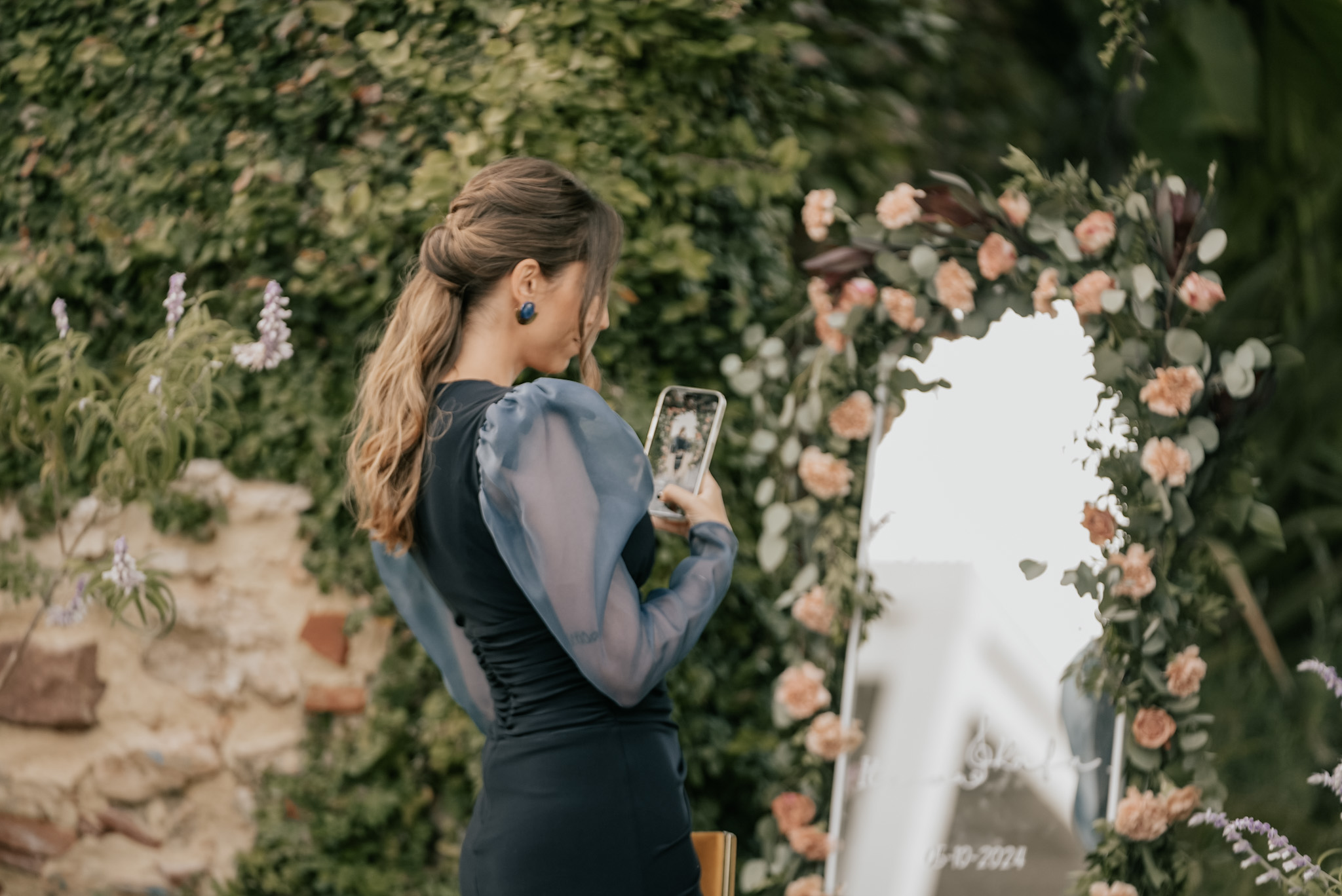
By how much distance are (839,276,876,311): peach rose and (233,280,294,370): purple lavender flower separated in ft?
3.45

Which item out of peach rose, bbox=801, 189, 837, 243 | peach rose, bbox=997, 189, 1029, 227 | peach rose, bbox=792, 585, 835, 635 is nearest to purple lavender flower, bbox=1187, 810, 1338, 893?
peach rose, bbox=792, 585, 835, 635

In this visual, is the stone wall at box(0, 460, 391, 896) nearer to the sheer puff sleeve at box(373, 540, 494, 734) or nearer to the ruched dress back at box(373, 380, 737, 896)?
the sheer puff sleeve at box(373, 540, 494, 734)

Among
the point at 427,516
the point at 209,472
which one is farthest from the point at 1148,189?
the point at 209,472

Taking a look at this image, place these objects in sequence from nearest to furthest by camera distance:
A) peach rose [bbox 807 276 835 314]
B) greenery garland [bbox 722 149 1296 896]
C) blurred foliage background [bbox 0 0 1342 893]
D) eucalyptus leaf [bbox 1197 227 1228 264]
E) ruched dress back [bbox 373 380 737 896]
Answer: ruched dress back [bbox 373 380 737 896] → eucalyptus leaf [bbox 1197 227 1228 264] → greenery garland [bbox 722 149 1296 896] → peach rose [bbox 807 276 835 314] → blurred foliage background [bbox 0 0 1342 893]

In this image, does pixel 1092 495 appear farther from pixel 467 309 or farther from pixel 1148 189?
pixel 467 309

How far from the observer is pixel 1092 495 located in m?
2.15

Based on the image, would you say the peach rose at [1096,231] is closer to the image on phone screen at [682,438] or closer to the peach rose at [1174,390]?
the peach rose at [1174,390]

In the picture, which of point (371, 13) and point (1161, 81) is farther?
point (1161, 81)

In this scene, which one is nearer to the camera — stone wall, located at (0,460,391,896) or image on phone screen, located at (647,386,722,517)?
image on phone screen, located at (647,386,722,517)

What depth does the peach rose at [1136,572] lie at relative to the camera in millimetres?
2029

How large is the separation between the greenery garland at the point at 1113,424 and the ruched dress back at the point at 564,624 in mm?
783

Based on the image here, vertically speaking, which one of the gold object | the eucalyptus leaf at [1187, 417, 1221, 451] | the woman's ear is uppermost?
the woman's ear

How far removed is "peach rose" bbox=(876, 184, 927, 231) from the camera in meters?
2.14

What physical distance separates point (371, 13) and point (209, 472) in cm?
117
